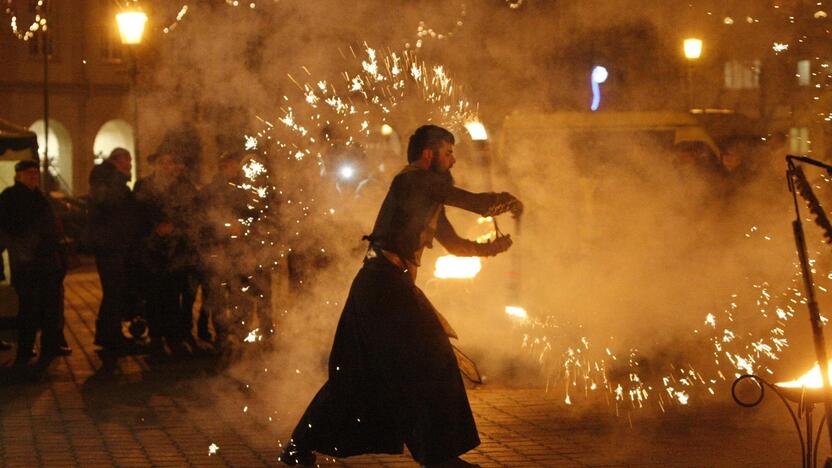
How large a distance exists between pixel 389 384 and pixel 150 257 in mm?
5466

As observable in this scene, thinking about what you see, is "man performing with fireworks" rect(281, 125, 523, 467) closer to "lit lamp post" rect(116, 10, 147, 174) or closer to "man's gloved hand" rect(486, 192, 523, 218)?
"man's gloved hand" rect(486, 192, 523, 218)

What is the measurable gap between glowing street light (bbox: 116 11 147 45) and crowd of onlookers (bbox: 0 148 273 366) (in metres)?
1.84

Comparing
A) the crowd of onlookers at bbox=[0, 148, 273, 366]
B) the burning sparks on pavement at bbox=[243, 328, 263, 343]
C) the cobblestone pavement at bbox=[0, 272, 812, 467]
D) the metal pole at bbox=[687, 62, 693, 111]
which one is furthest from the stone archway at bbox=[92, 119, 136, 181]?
the cobblestone pavement at bbox=[0, 272, 812, 467]

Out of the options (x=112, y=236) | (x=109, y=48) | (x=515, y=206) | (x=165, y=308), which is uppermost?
(x=109, y=48)

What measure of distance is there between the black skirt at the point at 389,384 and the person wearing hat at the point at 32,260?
451cm

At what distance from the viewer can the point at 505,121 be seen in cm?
947

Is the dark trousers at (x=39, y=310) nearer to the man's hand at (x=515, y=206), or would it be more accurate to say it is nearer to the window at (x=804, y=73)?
the man's hand at (x=515, y=206)

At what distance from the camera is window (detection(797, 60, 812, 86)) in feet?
23.0

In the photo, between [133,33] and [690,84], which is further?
[133,33]

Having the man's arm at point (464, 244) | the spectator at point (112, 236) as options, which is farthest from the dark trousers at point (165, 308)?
the man's arm at point (464, 244)

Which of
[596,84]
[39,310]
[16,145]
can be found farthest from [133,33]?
[596,84]

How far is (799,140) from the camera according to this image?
24.2ft

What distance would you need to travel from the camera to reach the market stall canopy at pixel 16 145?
11.6 meters

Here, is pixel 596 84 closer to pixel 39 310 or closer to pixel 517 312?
pixel 517 312
